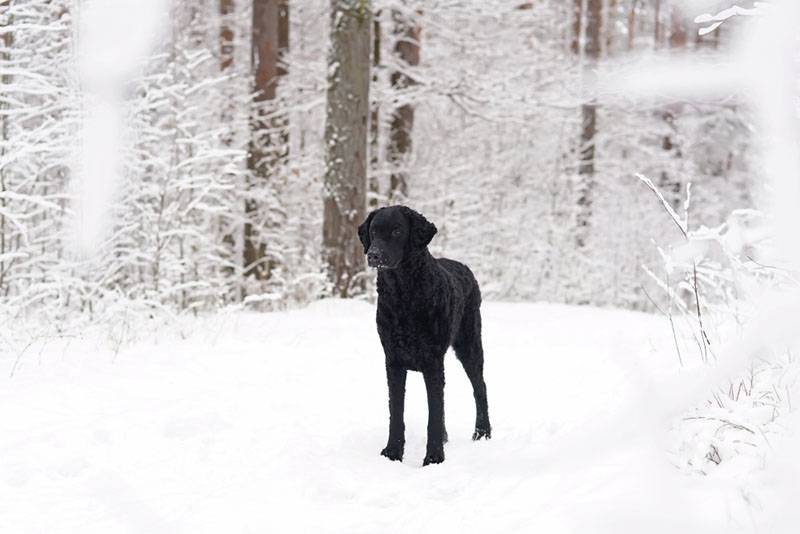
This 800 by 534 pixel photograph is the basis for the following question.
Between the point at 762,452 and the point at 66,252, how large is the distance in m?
6.86

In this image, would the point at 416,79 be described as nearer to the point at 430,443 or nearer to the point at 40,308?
the point at 40,308

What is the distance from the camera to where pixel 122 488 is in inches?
128

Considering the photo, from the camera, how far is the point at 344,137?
9.61 m

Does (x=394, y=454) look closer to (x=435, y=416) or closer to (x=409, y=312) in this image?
(x=435, y=416)

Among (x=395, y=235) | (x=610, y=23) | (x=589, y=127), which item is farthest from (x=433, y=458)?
(x=610, y=23)

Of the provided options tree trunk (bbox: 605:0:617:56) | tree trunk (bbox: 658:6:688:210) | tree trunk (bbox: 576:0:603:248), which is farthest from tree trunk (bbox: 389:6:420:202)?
tree trunk (bbox: 605:0:617:56)

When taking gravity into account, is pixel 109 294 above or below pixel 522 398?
above

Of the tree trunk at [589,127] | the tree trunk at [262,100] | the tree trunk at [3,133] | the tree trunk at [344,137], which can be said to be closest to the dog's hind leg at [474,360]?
the tree trunk at [3,133]

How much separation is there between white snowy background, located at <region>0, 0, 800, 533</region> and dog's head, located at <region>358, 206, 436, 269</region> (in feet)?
3.56

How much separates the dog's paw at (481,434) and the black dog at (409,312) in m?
0.47

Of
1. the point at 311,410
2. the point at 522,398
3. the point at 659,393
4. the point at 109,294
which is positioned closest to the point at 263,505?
the point at 311,410

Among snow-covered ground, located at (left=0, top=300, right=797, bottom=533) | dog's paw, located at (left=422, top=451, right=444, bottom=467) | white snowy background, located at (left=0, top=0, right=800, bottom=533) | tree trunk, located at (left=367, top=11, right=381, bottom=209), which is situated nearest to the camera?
white snowy background, located at (left=0, top=0, right=800, bottom=533)

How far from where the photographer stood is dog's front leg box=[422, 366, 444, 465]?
12.8 feet

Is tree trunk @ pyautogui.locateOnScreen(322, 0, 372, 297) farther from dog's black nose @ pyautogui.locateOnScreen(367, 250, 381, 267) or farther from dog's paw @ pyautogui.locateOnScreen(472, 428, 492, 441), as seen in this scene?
dog's black nose @ pyautogui.locateOnScreen(367, 250, 381, 267)
